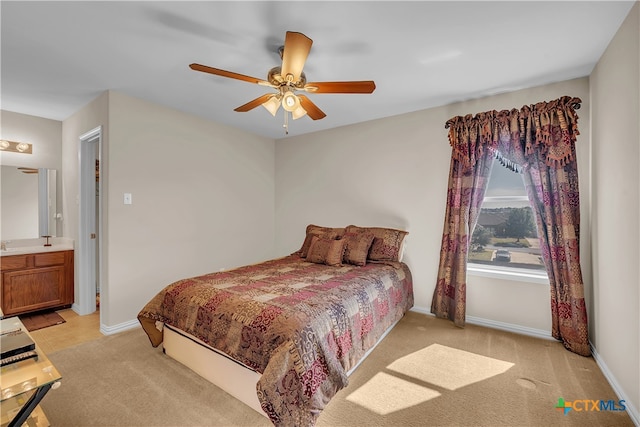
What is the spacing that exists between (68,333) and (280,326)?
270 cm

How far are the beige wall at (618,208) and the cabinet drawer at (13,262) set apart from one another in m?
5.46

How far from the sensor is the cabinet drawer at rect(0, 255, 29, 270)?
122 inches

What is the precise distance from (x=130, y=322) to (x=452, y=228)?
359 centimetres

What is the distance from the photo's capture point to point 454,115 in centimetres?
322

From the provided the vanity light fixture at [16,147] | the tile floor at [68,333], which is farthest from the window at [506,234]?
the vanity light fixture at [16,147]

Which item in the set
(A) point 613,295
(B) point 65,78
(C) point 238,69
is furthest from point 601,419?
(B) point 65,78

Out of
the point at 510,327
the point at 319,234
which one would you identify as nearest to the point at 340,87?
the point at 319,234

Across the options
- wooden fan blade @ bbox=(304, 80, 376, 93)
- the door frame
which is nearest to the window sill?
wooden fan blade @ bbox=(304, 80, 376, 93)

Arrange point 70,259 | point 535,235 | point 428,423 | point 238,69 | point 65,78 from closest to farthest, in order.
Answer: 1. point 428,423
2. point 238,69
3. point 65,78
4. point 535,235
5. point 70,259

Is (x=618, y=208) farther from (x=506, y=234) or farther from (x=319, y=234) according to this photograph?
(x=319, y=234)

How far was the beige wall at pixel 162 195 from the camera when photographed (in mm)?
2908

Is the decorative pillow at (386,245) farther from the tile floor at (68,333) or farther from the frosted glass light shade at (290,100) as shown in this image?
the tile floor at (68,333)

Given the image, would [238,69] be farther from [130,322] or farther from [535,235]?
[535,235]

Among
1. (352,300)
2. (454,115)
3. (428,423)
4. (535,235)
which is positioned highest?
(454,115)
